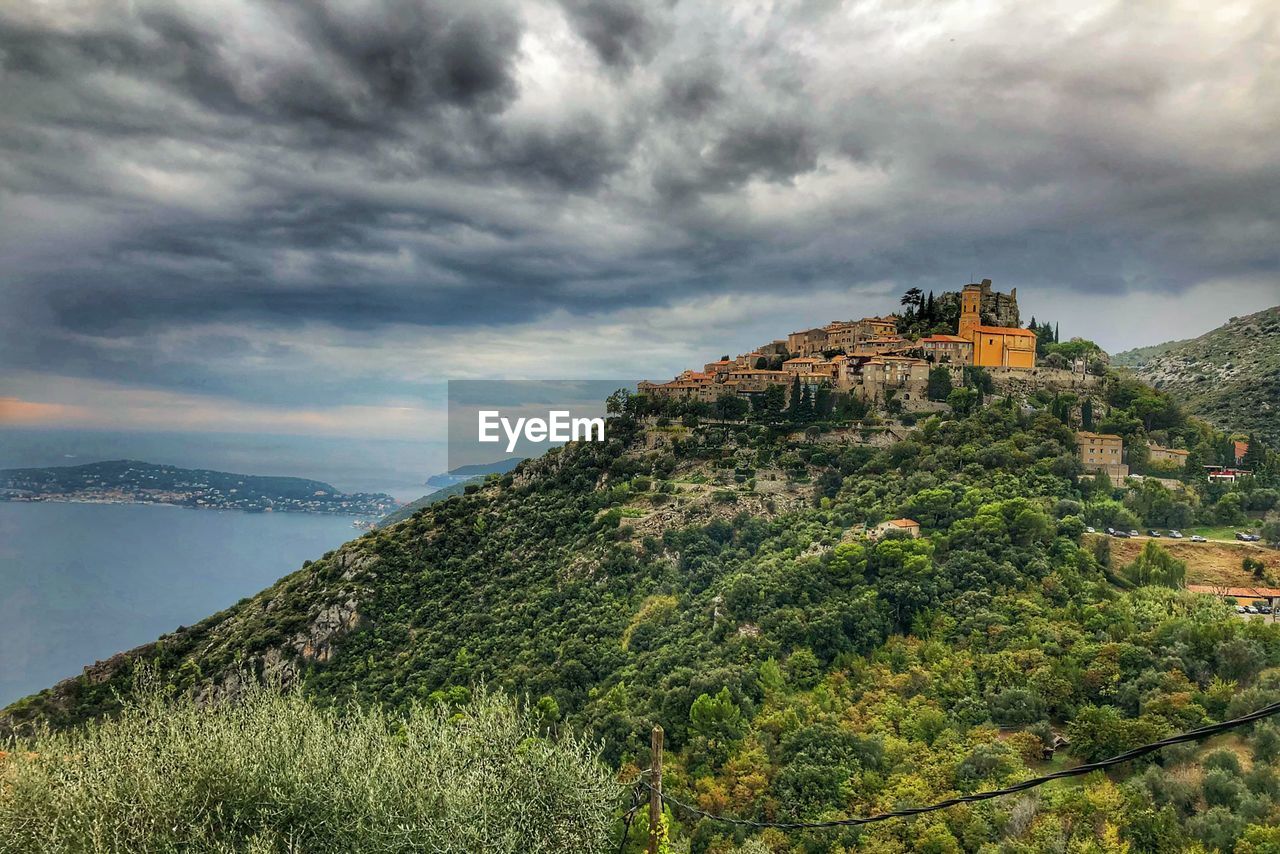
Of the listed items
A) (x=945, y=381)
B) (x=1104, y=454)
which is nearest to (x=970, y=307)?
(x=945, y=381)

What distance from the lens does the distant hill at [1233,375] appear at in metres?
37.4

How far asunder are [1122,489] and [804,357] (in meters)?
23.7

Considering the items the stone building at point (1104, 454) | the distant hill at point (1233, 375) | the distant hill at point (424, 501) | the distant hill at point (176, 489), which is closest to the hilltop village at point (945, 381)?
the stone building at point (1104, 454)

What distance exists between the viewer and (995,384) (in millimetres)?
38844

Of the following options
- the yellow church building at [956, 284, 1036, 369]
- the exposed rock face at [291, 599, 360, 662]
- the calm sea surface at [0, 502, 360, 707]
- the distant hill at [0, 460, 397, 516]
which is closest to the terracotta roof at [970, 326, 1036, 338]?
the yellow church building at [956, 284, 1036, 369]

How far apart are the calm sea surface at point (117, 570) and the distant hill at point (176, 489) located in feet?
7.93

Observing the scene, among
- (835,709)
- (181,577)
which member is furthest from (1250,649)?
(181,577)

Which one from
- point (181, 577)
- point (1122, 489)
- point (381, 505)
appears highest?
point (1122, 489)

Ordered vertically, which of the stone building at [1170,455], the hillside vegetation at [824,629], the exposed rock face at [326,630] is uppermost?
the stone building at [1170,455]

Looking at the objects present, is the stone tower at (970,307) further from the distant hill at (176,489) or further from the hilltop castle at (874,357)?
the distant hill at (176,489)

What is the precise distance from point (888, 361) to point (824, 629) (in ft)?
72.5

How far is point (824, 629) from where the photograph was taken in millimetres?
24125

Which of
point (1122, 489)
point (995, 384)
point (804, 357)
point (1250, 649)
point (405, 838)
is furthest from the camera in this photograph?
point (804, 357)

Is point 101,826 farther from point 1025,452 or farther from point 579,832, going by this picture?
point 1025,452
